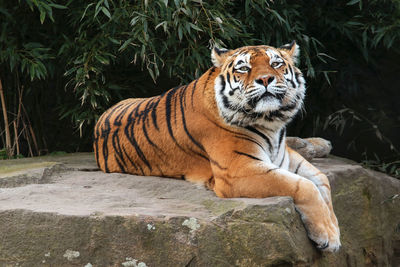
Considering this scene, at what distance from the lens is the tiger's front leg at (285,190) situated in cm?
289

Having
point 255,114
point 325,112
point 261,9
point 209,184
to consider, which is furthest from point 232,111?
point 325,112

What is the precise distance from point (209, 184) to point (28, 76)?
2.72m

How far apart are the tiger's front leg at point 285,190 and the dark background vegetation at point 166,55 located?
4.86 ft

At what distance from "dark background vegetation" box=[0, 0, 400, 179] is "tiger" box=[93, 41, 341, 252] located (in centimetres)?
76

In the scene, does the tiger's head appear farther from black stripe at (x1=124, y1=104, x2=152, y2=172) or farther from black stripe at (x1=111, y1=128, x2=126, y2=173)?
black stripe at (x1=111, y1=128, x2=126, y2=173)

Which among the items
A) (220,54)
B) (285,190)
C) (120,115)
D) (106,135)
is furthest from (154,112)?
(285,190)

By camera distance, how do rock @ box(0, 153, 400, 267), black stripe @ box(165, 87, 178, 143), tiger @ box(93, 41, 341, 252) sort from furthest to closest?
black stripe @ box(165, 87, 178, 143) < tiger @ box(93, 41, 341, 252) < rock @ box(0, 153, 400, 267)

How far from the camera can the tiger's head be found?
10.3 feet

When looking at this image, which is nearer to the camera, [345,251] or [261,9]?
[345,251]

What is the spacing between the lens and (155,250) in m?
2.70

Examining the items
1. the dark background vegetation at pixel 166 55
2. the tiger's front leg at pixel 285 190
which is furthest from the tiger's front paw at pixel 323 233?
the dark background vegetation at pixel 166 55

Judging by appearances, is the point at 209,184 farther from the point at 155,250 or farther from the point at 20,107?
the point at 20,107

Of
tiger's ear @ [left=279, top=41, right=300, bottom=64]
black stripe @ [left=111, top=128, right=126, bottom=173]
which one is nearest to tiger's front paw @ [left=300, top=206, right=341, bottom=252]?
tiger's ear @ [left=279, top=41, right=300, bottom=64]

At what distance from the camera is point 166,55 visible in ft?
16.2
